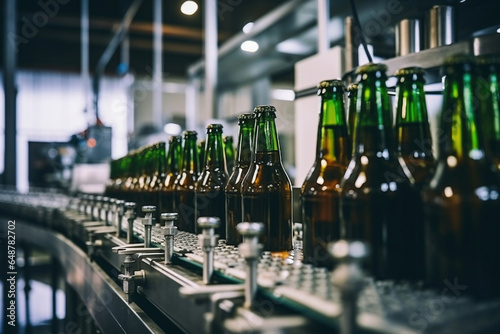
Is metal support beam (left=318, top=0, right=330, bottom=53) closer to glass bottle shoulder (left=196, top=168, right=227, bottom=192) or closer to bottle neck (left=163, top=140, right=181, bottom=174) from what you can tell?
bottle neck (left=163, top=140, right=181, bottom=174)

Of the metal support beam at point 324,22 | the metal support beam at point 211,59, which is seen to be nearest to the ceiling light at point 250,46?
the metal support beam at point 211,59

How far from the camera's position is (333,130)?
73 cm

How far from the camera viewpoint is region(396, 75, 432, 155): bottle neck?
68 cm

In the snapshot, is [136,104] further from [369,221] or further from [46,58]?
[369,221]

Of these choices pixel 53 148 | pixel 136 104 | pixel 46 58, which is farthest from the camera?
pixel 136 104

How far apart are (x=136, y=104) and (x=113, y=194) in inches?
309

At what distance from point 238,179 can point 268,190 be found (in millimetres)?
122

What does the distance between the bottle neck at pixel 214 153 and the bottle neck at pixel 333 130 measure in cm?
37

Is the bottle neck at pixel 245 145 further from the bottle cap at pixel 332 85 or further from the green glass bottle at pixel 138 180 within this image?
the green glass bottle at pixel 138 180

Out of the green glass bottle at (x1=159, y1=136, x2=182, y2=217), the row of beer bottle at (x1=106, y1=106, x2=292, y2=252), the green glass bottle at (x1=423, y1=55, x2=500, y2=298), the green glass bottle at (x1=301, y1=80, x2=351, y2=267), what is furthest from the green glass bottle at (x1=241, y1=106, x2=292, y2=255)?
the green glass bottle at (x1=159, y1=136, x2=182, y2=217)

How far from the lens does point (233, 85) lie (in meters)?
5.28

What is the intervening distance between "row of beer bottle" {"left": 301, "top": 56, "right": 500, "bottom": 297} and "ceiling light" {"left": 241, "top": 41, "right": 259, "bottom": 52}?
294 centimetres

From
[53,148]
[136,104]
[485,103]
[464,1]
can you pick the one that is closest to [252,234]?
[485,103]

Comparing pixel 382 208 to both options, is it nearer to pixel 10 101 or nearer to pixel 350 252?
pixel 350 252
